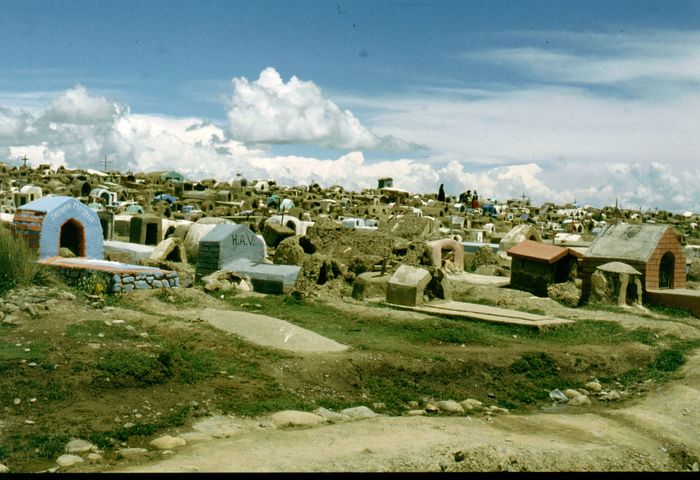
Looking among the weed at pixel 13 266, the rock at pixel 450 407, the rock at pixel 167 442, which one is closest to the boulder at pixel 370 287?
the weed at pixel 13 266

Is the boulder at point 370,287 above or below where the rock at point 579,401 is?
above

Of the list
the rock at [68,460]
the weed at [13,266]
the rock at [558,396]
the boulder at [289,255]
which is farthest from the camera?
the boulder at [289,255]

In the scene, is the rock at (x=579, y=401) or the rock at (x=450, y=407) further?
the rock at (x=579, y=401)

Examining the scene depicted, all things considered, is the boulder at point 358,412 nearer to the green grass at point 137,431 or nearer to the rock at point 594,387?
the green grass at point 137,431

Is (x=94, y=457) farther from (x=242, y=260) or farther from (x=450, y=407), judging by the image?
(x=242, y=260)

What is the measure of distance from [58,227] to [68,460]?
13.9m

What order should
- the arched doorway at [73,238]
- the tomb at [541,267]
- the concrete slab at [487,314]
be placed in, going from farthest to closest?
the tomb at [541,267] < the arched doorway at [73,238] < the concrete slab at [487,314]

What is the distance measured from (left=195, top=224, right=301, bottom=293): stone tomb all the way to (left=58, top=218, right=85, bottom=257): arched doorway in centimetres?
374

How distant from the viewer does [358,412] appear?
10.4m

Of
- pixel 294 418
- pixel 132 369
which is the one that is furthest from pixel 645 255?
pixel 132 369

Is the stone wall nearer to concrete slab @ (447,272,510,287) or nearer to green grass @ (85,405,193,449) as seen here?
green grass @ (85,405,193,449)

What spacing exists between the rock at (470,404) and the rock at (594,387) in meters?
3.04

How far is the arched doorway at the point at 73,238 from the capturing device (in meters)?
21.1
